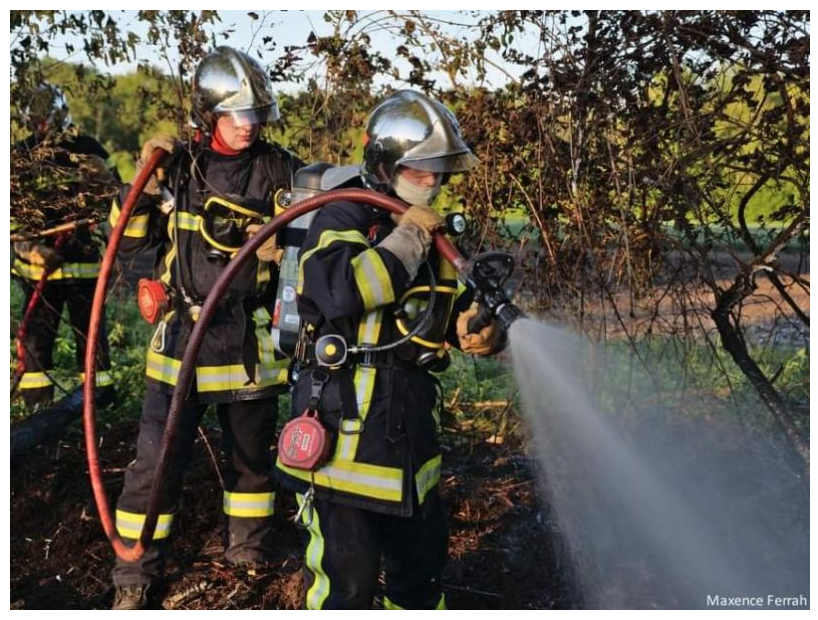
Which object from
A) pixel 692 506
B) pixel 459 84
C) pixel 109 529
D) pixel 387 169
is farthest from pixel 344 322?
pixel 692 506

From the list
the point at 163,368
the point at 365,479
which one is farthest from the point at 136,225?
the point at 365,479

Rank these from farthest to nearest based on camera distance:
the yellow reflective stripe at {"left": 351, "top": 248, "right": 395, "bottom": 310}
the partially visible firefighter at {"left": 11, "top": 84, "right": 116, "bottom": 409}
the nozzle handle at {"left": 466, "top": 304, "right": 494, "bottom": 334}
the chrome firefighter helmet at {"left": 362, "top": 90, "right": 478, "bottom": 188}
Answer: the partially visible firefighter at {"left": 11, "top": 84, "right": 116, "bottom": 409}, the chrome firefighter helmet at {"left": 362, "top": 90, "right": 478, "bottom": 188}, the nozzle handle at {"left": 466, "top": 304, "right": 494, "bottom": 334}, the yellow reflective stripe at {"left": 351, "top": 248, "right": 395, "bottom": 310}

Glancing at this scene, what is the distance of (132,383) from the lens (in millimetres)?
6434

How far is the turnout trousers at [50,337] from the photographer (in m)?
6.17

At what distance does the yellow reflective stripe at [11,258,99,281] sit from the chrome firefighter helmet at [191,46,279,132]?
2806 millimetres

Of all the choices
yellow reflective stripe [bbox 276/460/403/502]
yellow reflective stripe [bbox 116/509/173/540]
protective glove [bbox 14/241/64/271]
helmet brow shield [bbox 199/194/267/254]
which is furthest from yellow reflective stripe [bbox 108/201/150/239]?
protective glove [bbox 14/241/64/271]

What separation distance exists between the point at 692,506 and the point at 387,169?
2535 millimetres

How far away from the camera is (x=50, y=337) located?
6.62 metres

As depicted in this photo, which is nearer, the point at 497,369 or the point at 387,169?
the point at 387,169

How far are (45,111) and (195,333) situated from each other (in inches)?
93.1

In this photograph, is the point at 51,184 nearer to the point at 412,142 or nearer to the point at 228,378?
the point at 228,378

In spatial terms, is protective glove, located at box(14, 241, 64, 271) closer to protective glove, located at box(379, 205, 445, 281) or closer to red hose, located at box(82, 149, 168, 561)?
red hose, located at box(82, 149, 168, 561)

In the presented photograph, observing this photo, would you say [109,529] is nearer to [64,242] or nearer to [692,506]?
[692,506]

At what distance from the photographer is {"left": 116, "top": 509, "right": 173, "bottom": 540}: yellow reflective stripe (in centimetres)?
384
